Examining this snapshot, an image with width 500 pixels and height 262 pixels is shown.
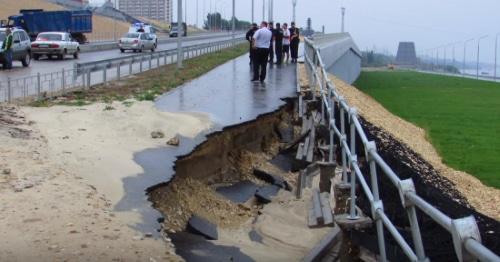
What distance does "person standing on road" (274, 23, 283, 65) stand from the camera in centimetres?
2966

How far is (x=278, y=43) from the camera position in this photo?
1191 inches

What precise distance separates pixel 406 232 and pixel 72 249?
2.78 meters

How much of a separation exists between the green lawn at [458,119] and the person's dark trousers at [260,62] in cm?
577

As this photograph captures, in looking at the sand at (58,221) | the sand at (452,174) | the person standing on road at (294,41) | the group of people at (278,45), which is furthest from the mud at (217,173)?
the person standing on road at (294,41)

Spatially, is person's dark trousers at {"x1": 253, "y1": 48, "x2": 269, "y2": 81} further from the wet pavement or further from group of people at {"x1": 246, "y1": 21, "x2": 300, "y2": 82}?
the wet pavement

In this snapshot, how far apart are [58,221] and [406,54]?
122 m

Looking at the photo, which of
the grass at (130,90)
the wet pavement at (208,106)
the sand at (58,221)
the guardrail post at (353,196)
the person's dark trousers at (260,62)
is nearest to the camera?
the sand at (58,221)

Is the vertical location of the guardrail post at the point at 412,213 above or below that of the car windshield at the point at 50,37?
below

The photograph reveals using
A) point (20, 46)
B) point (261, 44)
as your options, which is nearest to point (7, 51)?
point (20, 46)

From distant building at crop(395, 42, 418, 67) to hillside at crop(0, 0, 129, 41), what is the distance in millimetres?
49684

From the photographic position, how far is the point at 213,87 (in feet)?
65.8

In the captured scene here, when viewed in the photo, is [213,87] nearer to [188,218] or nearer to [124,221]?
[188,218]

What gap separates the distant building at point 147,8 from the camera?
490 feet

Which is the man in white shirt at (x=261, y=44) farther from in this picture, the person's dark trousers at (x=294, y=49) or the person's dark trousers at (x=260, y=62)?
the person's dark trousers at (x=294, y=49)
